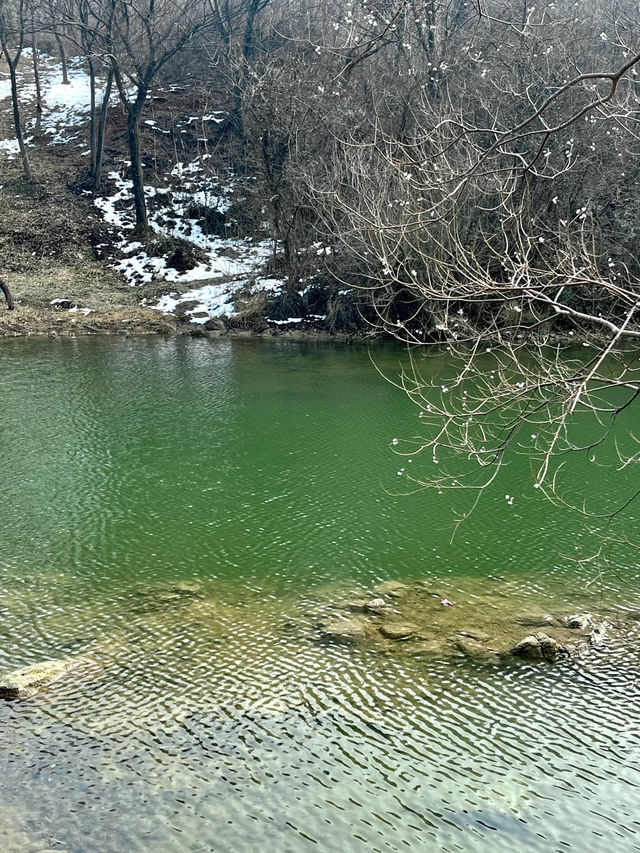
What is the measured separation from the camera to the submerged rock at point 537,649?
6.85 m

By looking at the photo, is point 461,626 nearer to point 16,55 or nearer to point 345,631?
point 345,631

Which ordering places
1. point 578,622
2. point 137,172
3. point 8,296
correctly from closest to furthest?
1. point 578,622
2. point 8,296
3. point 137,172

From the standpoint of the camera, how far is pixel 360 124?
23.5 meters

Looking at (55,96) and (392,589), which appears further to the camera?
(55,96)

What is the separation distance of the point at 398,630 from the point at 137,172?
27.0m

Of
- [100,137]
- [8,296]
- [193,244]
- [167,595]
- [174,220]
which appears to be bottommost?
[167,595]

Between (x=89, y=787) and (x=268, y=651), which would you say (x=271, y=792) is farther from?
(x=268, y=651)

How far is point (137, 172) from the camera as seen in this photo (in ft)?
99.5

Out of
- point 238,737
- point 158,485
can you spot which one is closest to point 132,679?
point 238,737

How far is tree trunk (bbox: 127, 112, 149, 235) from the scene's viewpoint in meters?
29.8

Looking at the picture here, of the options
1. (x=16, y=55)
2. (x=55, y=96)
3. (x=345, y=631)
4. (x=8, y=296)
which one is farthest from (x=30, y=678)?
(x=55, y=96)

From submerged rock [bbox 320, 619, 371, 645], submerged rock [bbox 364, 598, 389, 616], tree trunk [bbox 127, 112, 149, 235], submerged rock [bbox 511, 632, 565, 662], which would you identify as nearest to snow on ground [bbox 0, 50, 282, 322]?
tree trunk [bbox 127, 112, 149, 235]

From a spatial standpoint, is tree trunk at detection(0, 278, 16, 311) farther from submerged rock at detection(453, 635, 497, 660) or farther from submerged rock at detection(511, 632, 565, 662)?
submerged rock at detection(511, 632, 565, 662)

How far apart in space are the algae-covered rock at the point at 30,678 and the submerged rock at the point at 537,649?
3.90 m
